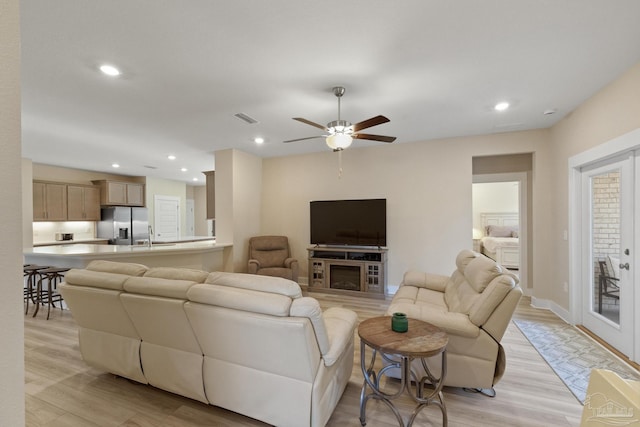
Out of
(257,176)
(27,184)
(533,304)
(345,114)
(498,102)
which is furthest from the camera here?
(257,176)

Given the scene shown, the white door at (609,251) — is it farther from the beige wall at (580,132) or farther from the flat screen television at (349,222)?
the flat screen television at (349,222)

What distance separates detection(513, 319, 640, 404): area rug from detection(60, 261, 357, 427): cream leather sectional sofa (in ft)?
6.49

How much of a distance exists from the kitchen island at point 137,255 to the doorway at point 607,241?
522 cm

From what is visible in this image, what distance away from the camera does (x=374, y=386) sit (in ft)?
6.15

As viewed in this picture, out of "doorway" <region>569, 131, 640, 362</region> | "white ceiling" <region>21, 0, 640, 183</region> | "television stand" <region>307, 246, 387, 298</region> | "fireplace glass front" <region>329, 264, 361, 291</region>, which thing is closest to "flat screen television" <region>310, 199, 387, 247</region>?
"television stand" <region>307, 246, 387, 298</region>

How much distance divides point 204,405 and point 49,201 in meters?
6.97

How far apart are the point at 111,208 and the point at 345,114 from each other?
22.7 feet

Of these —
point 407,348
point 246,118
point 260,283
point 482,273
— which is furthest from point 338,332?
point 246,118

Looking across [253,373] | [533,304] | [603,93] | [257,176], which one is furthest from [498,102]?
[257,176]

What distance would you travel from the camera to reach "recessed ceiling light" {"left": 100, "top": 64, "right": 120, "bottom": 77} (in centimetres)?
241

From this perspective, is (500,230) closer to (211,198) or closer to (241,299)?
(211,198)

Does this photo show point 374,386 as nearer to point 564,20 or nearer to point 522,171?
point 564,20

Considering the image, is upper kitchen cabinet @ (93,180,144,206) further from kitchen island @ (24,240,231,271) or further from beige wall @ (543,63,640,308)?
beige wall @ (543,63,640,308)

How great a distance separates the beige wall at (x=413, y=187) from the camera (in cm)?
453
